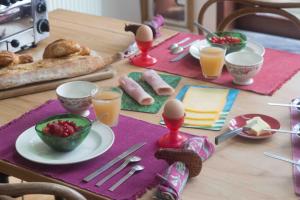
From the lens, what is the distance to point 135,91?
1729 millimetres

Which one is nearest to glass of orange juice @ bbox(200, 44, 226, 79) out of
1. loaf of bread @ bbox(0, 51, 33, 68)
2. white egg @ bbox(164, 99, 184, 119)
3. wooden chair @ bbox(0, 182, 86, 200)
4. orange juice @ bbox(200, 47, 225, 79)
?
orange juice @ bbox(200, 47, 225, 79)

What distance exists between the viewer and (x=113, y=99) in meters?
1.55

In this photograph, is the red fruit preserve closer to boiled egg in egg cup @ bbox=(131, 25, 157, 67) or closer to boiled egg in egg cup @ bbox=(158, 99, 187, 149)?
boiled egg in egg cup @ bbox=(158, 99, 187, 149)

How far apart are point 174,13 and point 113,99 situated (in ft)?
8.56

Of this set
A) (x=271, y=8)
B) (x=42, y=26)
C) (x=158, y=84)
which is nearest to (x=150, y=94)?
(x=158, y=84)

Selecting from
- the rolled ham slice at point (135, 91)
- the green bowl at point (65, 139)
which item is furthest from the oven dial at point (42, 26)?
the green bowl at point (65, 139)

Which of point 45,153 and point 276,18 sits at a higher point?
point 45,153

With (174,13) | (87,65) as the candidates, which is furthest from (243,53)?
(174,13)

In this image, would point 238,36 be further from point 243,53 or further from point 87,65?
point 87,65

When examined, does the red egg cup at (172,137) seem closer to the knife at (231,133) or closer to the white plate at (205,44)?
the knife at (231,133)

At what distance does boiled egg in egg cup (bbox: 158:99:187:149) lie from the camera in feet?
4.62

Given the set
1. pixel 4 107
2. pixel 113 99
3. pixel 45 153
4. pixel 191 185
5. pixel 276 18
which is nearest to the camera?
pixel 191 185

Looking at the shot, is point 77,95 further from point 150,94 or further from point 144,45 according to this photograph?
point 144,45

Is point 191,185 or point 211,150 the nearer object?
point 191,185
